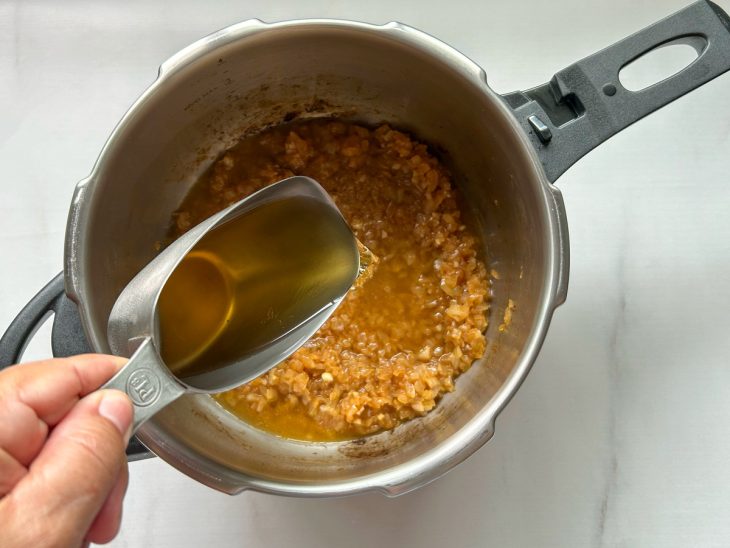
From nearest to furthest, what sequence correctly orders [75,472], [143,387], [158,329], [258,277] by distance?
[75,472], [143,387], [158,329], [258,277]

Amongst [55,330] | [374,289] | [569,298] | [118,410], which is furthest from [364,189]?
[118,410]

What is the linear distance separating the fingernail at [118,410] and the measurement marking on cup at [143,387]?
5 cm

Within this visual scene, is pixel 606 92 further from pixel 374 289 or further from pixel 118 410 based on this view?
pixel 118 410

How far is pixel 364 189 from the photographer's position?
140cm

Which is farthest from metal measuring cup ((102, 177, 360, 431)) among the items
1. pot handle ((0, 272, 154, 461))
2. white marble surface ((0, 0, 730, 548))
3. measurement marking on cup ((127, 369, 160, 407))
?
white marble surface ((0, 0, 730, 548))

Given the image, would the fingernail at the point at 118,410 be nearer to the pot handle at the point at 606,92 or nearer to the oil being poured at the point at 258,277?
the oil being poured at the point at 258,277

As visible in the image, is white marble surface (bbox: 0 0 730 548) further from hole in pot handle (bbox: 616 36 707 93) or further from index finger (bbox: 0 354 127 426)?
index finger (bbox: 0 354 127 426)

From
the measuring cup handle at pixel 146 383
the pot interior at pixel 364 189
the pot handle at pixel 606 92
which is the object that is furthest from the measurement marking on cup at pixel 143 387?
Result: the pot handle at pixel 606 92

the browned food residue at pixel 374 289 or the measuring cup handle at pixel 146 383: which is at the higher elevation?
the measuring cup handle at pixel 146 383

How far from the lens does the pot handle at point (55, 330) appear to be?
43.6 inches

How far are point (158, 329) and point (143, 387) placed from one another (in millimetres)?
227

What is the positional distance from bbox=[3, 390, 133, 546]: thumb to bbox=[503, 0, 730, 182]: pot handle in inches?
29.1

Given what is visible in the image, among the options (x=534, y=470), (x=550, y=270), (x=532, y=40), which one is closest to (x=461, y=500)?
(x=534, y=470)

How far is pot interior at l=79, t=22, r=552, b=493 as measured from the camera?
109 centimetres
